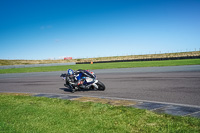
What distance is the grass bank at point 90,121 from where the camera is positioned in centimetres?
398

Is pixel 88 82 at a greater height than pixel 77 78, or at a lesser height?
lesser

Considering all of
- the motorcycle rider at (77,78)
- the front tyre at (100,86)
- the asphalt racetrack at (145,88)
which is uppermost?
the motorcycle rider at (77,78)

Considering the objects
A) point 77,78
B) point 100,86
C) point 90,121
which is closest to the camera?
point 90,121

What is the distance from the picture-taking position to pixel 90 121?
4.48 meters

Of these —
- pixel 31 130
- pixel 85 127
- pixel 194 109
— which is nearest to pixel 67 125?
pixel 85 127

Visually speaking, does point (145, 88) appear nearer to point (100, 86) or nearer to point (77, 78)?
point (100, 86)

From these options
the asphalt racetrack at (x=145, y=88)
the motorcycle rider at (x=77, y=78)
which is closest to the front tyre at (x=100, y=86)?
the asphalt racetrack at (x=145, y=88)

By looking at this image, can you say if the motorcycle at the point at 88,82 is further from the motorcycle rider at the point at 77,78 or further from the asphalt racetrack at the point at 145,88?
the asphalt racetrack at the point at 145,88

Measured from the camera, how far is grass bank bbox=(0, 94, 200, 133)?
398 centimetres

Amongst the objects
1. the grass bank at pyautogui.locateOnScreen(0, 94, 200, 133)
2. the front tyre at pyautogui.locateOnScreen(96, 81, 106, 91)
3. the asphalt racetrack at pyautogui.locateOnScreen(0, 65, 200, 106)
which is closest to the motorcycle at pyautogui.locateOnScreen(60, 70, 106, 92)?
the front tyre at pyautogui.locateOnScreen(96, 81, 106, 91)

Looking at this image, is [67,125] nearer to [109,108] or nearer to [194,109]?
[109,108]

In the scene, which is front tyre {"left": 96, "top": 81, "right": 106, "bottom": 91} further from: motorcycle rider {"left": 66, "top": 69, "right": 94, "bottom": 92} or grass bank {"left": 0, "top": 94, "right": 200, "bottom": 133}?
grass bank {"left": 0, "top": 94, "right": 200, "bottom": 133}

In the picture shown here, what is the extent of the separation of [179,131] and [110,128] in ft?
5.29

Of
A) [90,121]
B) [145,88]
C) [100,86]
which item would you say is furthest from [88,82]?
[90,121]
